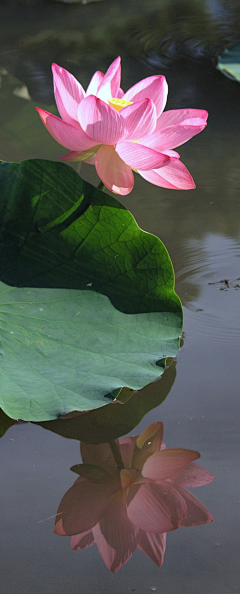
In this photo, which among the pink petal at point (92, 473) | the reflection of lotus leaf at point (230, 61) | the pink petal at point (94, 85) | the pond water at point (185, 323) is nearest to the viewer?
the pond water at point (185, 323)

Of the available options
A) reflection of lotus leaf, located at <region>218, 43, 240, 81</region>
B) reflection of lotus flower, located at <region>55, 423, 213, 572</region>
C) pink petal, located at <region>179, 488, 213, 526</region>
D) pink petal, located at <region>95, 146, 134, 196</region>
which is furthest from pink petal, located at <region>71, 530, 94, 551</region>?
reflection of lotus leaf, located at <region>218, 43, 240, 81</region>

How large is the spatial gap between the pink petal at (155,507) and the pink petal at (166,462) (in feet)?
0.05

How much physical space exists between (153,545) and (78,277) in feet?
1.19

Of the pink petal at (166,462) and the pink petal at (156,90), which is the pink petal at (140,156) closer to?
the pink petal at (156,90)

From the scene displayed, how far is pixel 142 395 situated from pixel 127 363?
102 mm

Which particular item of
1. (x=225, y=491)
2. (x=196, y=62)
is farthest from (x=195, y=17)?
(x=225, y=491)

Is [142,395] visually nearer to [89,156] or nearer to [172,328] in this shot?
[172,328]

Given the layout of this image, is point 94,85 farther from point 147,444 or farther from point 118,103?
point 147,444

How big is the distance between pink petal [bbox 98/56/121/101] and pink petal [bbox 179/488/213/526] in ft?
1.79

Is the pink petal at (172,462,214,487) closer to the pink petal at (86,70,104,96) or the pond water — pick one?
the pond water

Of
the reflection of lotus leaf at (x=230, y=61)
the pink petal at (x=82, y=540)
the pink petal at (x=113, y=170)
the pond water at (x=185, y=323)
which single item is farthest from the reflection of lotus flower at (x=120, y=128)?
the reflection of lotus leaf at (x=230, y=61)

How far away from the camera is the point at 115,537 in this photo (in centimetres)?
58

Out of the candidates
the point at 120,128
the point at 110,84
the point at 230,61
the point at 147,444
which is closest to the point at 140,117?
the point at 120,128

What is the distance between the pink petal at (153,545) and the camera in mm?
564
